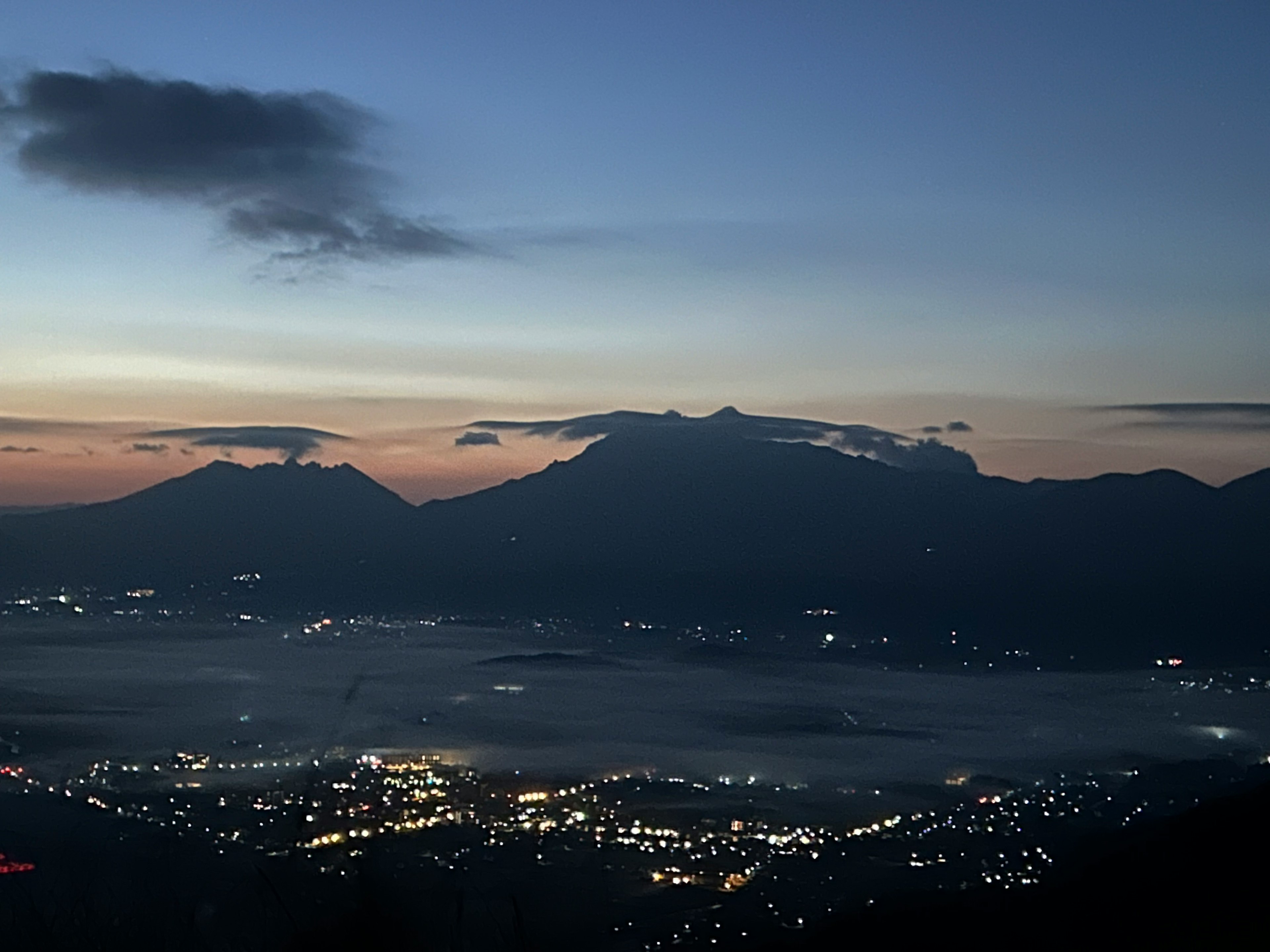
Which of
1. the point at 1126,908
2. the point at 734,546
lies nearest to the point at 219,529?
the point at 734,546

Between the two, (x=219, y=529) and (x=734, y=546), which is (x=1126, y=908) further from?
(x=219, y=529)

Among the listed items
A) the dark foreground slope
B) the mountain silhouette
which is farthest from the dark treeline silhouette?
the dark foreground slope

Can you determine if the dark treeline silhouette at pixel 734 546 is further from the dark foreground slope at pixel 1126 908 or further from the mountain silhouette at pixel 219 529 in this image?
the dark foreground slope at pixel 1126 908

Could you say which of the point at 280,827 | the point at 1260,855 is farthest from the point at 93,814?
the point at 1260,855

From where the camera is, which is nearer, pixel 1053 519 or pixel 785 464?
pixel 1053 519

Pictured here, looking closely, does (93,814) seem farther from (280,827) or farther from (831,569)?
(831,569)
